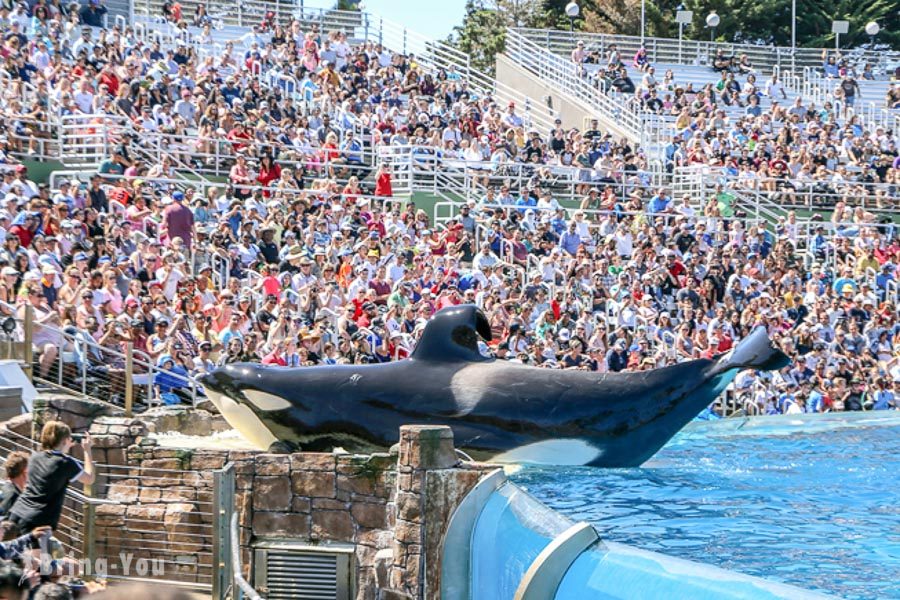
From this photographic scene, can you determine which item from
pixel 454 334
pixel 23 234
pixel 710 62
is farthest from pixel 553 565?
pixel 710 62

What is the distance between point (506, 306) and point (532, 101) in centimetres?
1458

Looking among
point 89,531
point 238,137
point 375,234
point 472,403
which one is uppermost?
point 238,137

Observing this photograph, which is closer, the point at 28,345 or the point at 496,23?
the point at 28,345

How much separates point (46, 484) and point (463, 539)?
8.30ft

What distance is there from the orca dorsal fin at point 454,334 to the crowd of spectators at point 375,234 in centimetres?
383

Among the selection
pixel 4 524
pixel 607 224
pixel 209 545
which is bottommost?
pixel 209 545

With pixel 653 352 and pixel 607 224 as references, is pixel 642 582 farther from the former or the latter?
pixel 607 224

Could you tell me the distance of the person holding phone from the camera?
28.4ft

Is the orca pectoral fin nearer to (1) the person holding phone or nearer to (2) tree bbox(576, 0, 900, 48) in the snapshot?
(1) the person holding phone

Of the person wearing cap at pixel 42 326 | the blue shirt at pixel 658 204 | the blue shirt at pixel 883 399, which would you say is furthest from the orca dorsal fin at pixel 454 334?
the blue shirt at pixel 658 204

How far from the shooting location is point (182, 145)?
22.7 meters

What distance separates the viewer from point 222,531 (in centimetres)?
1030

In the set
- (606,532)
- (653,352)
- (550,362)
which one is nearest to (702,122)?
(653,352)

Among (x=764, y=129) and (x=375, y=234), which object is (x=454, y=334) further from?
(x=764, y=129)
